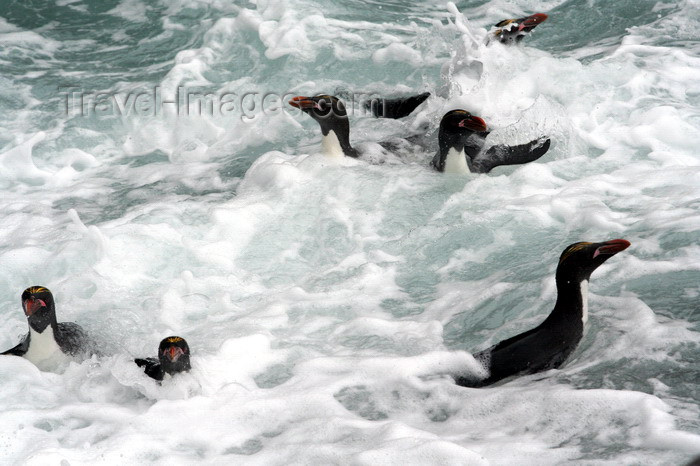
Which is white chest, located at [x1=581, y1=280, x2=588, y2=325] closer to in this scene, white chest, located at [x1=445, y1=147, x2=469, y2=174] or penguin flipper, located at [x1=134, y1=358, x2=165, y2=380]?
penguin flipper, located at [x1=134, y1=358, x2=165, y2=380]

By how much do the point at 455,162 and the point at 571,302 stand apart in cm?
276

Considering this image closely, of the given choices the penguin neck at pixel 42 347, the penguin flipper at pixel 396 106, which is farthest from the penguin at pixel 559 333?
the penguin flipper at pixel 396 106

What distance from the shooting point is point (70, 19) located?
37.3ft

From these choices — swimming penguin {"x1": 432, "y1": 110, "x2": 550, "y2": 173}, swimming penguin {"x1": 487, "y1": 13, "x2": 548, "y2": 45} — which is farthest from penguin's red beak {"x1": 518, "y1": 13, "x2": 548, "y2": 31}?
swimming penguin {"x1": 432, "y1": 110, "x2": 550, "y2": 173}

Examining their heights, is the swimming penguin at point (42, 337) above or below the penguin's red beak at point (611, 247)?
below

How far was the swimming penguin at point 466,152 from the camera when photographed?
22.1 ft

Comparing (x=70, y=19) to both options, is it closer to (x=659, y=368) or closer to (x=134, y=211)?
(x=134, y=211)

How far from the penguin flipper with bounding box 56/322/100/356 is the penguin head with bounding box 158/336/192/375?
841 mm

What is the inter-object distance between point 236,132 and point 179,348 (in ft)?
14.6

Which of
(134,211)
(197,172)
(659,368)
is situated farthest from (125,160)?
(659,368)

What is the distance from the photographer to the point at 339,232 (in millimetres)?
6219

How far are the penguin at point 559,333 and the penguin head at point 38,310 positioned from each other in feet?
7.86

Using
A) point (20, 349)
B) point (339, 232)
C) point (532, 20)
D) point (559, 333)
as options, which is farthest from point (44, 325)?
point (532, 20)

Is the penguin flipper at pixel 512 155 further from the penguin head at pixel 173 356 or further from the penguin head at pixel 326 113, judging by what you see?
the penguin head at pixel 173 356
